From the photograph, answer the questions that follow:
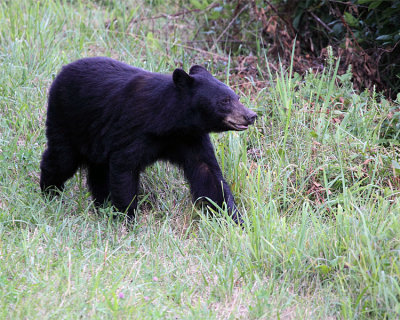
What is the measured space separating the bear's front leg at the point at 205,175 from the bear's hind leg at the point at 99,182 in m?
1.00

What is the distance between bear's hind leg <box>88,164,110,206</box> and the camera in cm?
575

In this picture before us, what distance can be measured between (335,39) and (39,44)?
12.5 ft

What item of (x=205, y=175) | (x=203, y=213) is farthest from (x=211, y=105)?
(x=203, y=213)

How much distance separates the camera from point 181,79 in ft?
15.8

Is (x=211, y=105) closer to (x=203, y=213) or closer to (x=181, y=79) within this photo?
(x=181, y=79)

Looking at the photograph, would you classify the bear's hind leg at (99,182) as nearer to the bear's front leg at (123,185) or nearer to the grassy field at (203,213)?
the grassy field at (203,213)

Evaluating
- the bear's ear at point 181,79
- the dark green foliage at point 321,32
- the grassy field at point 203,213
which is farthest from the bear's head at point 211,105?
the dark green foliage at point 321,32

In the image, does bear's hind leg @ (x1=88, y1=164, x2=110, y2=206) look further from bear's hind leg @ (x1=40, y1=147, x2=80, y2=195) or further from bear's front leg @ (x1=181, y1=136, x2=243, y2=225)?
bear's front leg @ (x1=181, y1=136, x2=243, y2=225)

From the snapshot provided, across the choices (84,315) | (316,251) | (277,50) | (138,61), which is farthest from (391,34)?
(84,315)

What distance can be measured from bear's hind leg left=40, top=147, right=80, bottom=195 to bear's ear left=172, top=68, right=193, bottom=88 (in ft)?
4.45

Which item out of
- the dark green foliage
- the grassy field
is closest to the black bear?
the grassy field

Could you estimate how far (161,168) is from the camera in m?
5.95

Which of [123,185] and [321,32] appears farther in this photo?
[321,32]

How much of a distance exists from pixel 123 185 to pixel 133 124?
Answer: 1.75 feet
